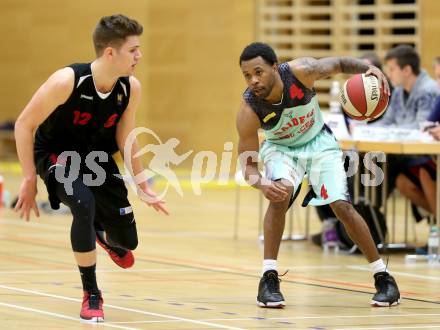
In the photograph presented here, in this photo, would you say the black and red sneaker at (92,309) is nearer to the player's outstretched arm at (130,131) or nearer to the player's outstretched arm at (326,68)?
the player's outstretched arm at (130,131)

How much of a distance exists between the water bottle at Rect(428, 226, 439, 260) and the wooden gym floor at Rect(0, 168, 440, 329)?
0.28 m

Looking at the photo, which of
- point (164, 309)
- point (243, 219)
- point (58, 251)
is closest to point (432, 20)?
point (243, 219)

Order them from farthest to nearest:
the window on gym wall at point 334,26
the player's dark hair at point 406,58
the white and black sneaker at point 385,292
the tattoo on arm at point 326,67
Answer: the window on gym wall at point 334,26, the player's dark hair at point 406,58, the tattoo on arm at point 326,67, the white and black sneaker at point 385,292

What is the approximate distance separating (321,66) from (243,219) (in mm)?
6489

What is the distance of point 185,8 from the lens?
68.6ft

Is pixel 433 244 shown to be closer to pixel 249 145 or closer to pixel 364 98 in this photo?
pixel 364 98

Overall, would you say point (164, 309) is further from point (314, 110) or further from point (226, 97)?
point (226, 97)

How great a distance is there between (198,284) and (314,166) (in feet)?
4.43

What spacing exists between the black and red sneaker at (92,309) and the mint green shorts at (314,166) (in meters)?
1.54

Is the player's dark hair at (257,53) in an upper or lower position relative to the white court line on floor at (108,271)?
upper

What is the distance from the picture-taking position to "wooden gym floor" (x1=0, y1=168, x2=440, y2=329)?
6418 mm

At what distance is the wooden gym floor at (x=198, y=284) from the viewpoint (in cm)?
642

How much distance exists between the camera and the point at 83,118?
21.6 ft

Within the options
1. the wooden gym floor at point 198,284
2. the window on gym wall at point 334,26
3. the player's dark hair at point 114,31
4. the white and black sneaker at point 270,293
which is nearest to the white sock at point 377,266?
the wooden gym floor at point 198,284
